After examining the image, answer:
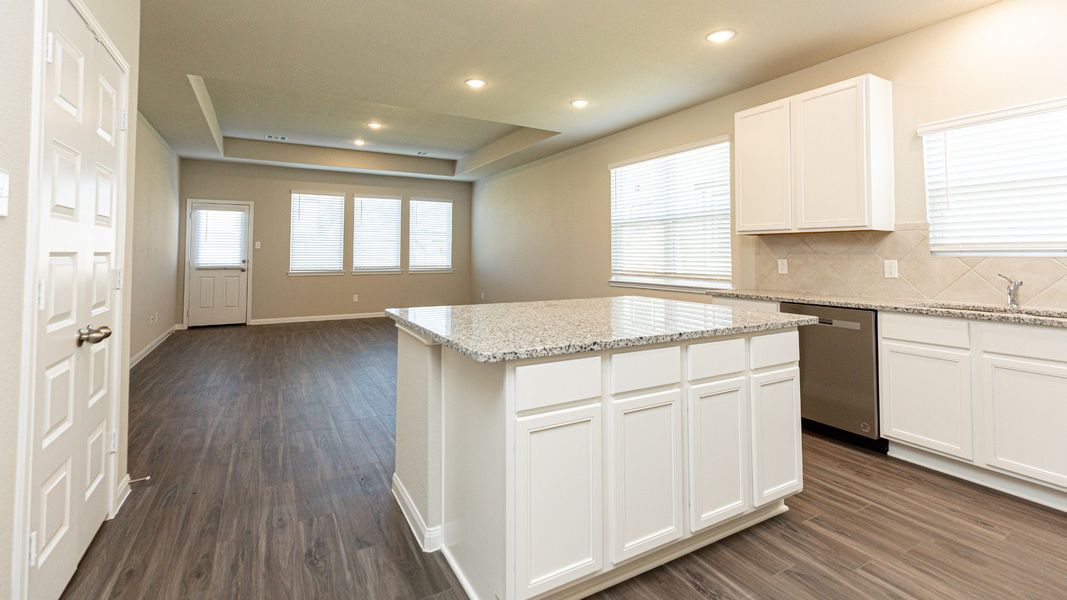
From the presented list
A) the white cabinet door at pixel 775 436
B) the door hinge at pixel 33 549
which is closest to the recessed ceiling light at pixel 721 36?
the white cabinet door at pixel 775 436

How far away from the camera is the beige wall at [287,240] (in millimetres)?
7594

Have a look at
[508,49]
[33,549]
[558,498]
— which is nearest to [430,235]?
[508,49]

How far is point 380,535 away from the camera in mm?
2010

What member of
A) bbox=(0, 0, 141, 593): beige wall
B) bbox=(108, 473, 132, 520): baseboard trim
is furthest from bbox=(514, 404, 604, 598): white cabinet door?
bbox=(108, 473, 132, 520): baseboard trim

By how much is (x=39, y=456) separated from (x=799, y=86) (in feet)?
15.3

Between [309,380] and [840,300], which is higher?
[840,300]

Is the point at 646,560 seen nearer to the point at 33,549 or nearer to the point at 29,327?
the point at 33,549

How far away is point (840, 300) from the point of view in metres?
3.04

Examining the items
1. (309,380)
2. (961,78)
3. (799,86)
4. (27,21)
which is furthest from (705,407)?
(309,380)

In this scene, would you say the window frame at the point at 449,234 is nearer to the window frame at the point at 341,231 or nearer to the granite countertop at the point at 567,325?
the window frame at the point at 341,231

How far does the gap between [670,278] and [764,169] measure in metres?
1.59

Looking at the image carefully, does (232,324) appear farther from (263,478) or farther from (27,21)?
(27,21)

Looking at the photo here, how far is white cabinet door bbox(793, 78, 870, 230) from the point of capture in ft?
9.89

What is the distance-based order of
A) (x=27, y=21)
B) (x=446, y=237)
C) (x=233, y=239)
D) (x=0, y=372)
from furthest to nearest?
(x=446, y=237), (x=233, y=239), (x=27, y=21), (x=0, y=372)
